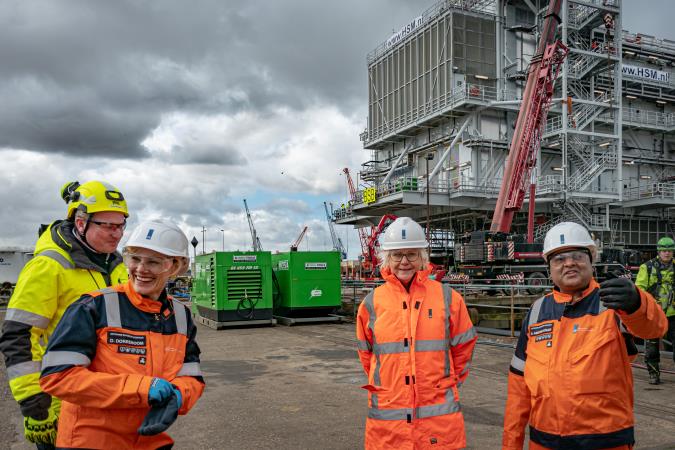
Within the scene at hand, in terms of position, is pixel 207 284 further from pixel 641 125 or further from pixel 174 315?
pixel 641 125

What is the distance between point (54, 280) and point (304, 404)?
4.41m

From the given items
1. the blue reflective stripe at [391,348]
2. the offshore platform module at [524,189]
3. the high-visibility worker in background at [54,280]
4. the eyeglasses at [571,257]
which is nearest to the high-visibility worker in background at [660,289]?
the eyeglasses at [571,257]

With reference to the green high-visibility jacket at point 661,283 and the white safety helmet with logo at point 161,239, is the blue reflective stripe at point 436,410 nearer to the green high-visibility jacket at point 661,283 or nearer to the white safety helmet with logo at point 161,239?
the white safety helmet with logo at point 161,239

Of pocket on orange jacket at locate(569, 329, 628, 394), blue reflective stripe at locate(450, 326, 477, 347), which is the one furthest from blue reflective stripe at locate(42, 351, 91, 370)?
pocket on orange jacket at locate(569, 329, 628, 394)

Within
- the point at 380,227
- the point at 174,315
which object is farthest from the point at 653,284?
the point at 380,227

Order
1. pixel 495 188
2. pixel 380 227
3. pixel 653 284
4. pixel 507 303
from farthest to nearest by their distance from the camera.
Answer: pixel 495 188 → pixel 380 227 → pixel 507 303 → pixel 653 284

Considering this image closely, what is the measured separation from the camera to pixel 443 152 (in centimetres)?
4550

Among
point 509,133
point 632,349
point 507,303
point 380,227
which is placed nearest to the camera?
point 632,349

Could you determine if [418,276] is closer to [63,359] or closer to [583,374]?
[583,374]

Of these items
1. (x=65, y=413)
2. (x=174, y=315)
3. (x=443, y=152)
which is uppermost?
(x=443, y=152)

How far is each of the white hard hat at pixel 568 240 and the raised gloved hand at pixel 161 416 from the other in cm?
201

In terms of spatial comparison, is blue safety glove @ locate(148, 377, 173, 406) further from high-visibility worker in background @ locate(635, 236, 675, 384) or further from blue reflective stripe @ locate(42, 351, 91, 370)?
high-visibility worker in background @ locate(635, 236, 675, 384)

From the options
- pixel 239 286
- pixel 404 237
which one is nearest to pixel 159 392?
pixel 404 237

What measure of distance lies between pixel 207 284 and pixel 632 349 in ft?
46.1
